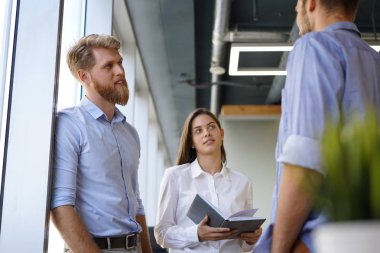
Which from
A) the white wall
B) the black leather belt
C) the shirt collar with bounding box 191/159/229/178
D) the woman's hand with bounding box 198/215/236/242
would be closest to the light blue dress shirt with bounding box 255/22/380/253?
the black leather belt

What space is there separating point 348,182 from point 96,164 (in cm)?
138

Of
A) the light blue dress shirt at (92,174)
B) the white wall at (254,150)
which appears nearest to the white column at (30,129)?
the light blue dress shirt at (92,174)

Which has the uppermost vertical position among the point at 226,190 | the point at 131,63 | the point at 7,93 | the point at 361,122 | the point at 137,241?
the point at 131,63

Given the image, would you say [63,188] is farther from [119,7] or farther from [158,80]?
[158,80]

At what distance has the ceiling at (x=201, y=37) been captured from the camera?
4609 millimetres

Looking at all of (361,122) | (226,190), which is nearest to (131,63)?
(226,190)

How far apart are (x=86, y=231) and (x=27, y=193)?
1.19 ft

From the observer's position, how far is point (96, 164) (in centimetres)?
190

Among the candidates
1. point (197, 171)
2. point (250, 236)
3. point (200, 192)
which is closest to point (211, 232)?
point (250, 236)

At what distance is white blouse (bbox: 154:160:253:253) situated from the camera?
7.86 feet

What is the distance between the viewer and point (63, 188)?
5.92ft

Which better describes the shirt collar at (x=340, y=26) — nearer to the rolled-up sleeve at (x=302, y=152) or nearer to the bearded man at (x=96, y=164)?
the rolled-up sleeve at (x=302, y=152)

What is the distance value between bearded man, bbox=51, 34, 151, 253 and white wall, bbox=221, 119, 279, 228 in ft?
14.4

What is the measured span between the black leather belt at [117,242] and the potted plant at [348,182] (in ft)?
4.29
